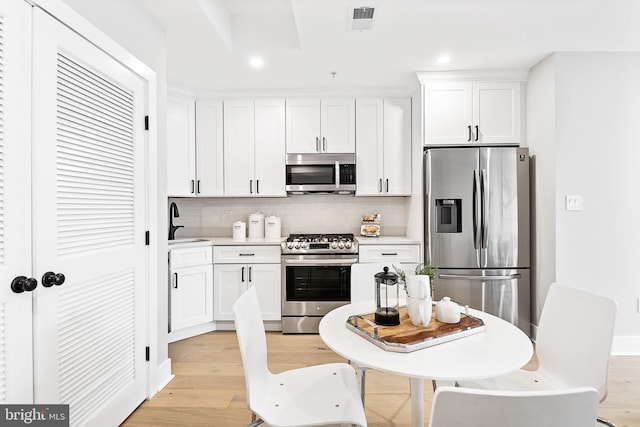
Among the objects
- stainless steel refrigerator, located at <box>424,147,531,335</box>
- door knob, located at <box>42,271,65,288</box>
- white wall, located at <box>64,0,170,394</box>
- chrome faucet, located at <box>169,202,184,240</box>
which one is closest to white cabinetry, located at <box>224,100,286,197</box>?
chrome faucet, located at <box>169,202,184,240</box>

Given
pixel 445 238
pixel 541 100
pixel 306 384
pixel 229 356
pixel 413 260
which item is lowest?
pixel 229 356

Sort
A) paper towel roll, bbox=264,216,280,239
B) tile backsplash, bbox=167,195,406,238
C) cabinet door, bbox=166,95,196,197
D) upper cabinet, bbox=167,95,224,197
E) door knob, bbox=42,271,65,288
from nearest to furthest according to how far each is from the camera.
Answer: door knob, bbox=42,271,65,288, cabinet door, bbox=166,95,196,197, upper cabinet, bbox=167,95,224,197, paper towel roll, bbox=264,216,280,239, tile backsplash, bbox=167,195,406,238

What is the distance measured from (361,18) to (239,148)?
6.44ft

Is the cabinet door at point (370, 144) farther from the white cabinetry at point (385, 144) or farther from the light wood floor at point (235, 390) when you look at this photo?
the light wood floor at point (235, 390)

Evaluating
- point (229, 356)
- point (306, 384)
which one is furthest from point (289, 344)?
point (306, 384)

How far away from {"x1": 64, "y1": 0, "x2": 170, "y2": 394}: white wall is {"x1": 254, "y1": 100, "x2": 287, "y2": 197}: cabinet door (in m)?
1.39

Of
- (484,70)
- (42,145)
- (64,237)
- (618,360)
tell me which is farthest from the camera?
(484,70)

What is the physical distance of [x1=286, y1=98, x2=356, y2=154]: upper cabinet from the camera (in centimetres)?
379

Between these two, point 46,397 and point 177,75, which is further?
point 177,75

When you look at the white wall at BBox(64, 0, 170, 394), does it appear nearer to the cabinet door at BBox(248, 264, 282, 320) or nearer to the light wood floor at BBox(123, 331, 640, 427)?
the light wood floor at BBox(123, 331, 640, 427)

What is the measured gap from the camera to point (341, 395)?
4.91 ft

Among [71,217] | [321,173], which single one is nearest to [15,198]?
[71,217]

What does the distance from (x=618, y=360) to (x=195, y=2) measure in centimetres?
403

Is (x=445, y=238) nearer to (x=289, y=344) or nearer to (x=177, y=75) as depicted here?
(x=289, y=344)
